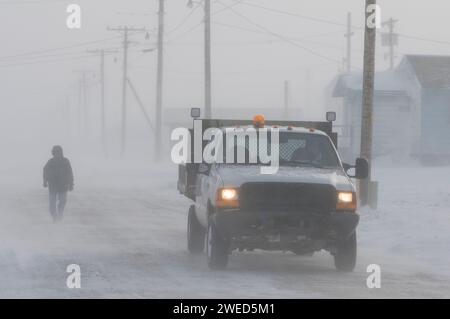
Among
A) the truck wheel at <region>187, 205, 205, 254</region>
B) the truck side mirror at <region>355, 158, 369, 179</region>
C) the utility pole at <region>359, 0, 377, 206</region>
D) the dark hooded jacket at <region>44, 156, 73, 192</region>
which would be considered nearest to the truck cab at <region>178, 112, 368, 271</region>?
the truck side mirror at <region>355, 158, 369, 179</region>

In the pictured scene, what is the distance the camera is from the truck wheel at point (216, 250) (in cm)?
1438

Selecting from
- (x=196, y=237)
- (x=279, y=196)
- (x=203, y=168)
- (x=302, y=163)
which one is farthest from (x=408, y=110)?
(x=279, y=196)

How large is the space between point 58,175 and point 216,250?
32.7ft

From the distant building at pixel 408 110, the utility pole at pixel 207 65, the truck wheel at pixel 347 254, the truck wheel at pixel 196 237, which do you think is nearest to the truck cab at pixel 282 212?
the truck wheel at pixel 347 254

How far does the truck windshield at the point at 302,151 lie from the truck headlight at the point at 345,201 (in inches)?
43.5

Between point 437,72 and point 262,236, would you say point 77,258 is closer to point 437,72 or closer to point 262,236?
point 262,236

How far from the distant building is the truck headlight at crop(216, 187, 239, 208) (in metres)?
37.6

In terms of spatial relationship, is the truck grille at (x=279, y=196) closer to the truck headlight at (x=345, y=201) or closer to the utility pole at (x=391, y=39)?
the truck headlight at (x=345, y=201)

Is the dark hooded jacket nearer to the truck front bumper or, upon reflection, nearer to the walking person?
the walking person

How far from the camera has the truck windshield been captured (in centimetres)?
1531
